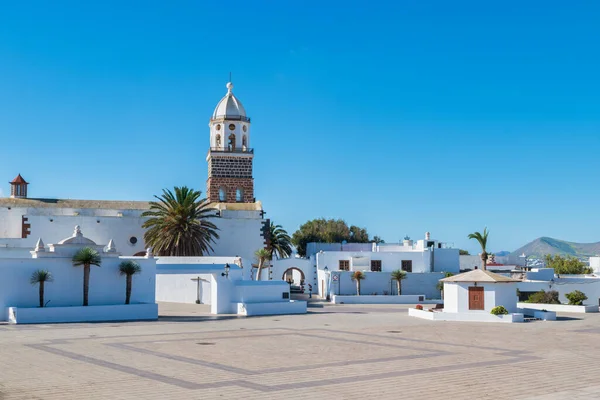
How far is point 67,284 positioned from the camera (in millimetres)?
30219

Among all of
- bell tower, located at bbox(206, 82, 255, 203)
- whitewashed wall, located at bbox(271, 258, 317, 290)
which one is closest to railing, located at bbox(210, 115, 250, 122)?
bell tower, located at bbox(206, 82, 255, 203)

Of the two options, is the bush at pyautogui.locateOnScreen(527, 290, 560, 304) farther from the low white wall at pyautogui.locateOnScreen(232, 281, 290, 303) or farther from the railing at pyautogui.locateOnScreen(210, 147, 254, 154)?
the railing at pyautogui.locateOnScreen(210, 147, 254, 154)

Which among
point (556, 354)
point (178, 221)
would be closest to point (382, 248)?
point (178, 221)

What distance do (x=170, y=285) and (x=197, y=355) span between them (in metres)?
23.8

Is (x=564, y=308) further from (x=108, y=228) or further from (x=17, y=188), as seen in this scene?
(x=17, y=188)

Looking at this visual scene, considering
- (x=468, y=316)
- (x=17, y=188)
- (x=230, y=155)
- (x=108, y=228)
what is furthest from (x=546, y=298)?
(x=17, y=188)

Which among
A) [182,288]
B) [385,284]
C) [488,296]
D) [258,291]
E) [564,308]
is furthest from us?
[385,284]

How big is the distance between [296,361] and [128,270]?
50.3ft

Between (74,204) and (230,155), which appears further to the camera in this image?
(230,155)

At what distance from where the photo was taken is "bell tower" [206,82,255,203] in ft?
195

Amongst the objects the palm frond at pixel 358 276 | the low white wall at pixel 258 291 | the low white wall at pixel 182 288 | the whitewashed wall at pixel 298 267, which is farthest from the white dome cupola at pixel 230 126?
the low white wall at pixel 258 291

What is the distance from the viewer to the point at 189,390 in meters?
13.7

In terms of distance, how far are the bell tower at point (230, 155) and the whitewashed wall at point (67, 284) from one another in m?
27.2

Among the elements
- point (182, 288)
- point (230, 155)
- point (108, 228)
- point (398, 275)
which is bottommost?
point (182, 288)
